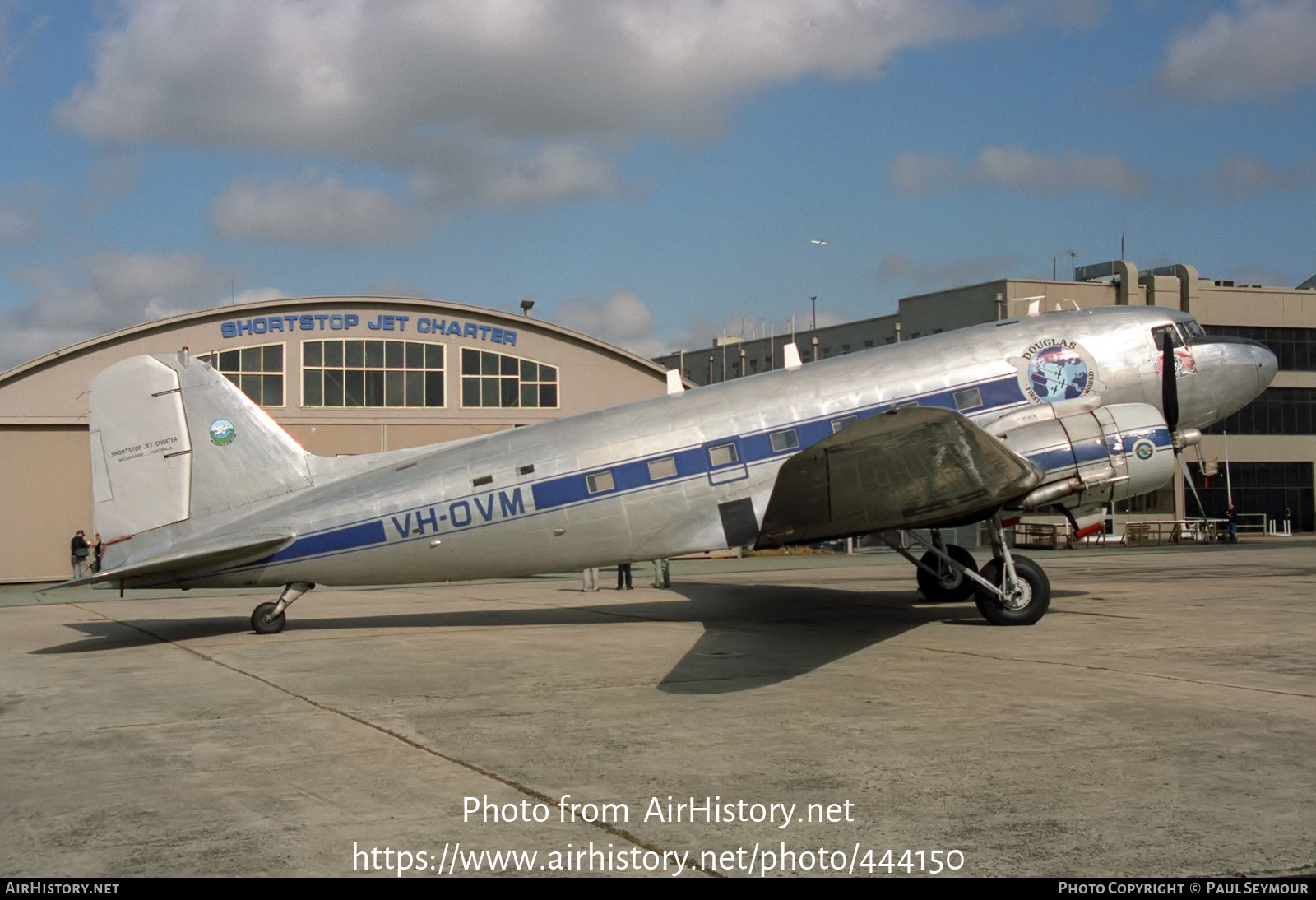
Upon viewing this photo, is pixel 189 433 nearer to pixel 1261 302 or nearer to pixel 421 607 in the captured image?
pixel 421 607

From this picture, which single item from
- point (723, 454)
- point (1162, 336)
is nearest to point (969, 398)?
point (1162, 336)

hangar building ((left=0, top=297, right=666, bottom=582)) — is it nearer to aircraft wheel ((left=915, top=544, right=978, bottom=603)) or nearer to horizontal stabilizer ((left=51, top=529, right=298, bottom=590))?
horizontal stabilizer ((left=51, top=529, right=298, bottom=590))

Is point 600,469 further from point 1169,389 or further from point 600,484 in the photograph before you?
point 1169,389

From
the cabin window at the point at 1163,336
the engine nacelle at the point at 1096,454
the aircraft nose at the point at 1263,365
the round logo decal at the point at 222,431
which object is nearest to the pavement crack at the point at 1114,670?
the engine nacelle at the point at 1096,454

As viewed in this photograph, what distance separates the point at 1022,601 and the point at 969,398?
3139 mm

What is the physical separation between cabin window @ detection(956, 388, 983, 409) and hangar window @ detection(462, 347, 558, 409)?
30580 mm

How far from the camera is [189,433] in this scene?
1661 cm

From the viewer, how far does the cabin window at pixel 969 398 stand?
16516 mm

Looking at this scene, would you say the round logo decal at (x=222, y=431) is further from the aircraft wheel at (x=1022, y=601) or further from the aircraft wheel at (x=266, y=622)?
the aircraft wheel at (x=1022, y=601)

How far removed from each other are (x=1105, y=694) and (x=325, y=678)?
28.7ft

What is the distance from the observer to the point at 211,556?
15.7 m

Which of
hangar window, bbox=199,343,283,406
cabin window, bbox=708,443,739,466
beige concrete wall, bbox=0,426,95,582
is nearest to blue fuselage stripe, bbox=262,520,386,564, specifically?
cabin window, bbox=708,443,739,466

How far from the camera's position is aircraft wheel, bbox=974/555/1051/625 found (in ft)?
52.6
